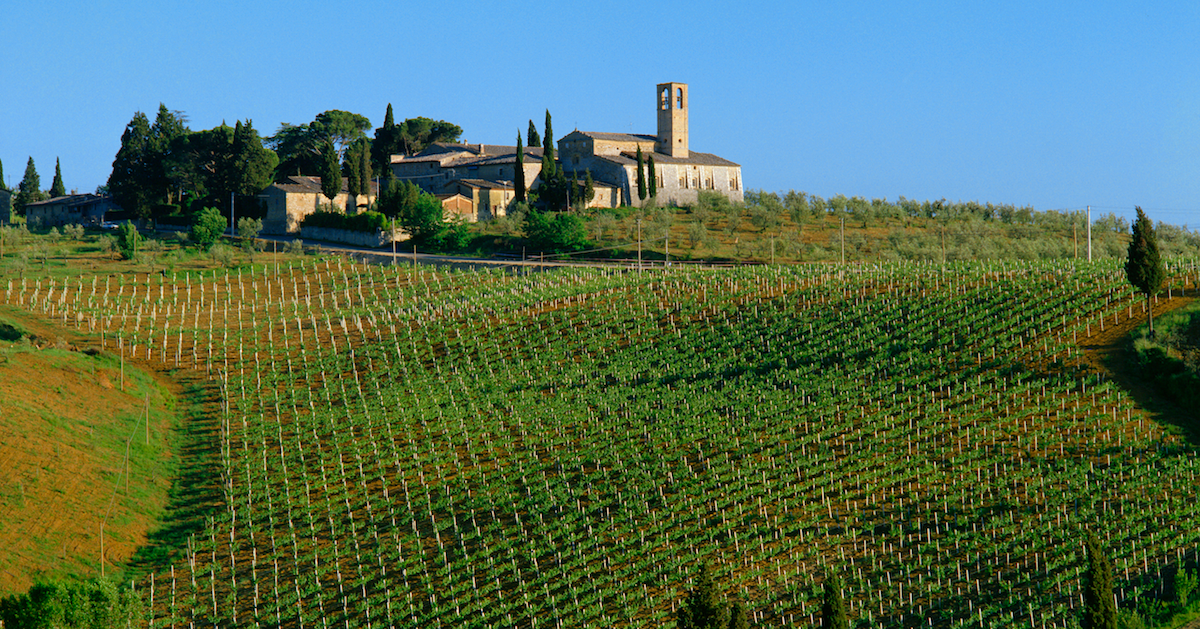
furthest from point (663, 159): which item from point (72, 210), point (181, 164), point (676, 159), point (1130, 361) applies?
point (1130, 361)

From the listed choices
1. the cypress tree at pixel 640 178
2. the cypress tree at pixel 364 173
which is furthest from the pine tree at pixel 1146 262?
the cypress tree at pixel 364 173

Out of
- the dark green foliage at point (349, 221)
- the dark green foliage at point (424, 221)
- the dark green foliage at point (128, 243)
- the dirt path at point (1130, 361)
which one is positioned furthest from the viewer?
the dark green foliage at point (349, 221)

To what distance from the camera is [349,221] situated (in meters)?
84.3

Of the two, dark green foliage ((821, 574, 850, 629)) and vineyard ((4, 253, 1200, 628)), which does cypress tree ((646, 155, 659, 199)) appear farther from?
dark green foliage ((821, 574, 850, 629))

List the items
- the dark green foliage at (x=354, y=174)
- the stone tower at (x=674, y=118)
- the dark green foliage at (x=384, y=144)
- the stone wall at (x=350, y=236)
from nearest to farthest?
1. the stone wall at (x=350, y=236)
2. the dark green foliage at (x=354, y=174)
3. the stone tower at (x=674, y=118)
4. the dark green foliage at (x=384, y=144)

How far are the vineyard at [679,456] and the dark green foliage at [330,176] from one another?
112 ft

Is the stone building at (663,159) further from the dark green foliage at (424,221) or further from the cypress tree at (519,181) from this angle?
the dark green foliage at (424,221)

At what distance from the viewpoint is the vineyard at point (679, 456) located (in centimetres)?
2828

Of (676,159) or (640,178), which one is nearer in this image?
(640,178)

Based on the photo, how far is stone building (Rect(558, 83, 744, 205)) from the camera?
3893 inches

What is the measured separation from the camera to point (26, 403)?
1556 inches

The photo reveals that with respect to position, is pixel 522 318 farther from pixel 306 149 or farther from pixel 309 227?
pixel 306 149

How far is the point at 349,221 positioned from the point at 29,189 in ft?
166

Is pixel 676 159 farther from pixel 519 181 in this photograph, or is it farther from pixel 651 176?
pixel 519 181
